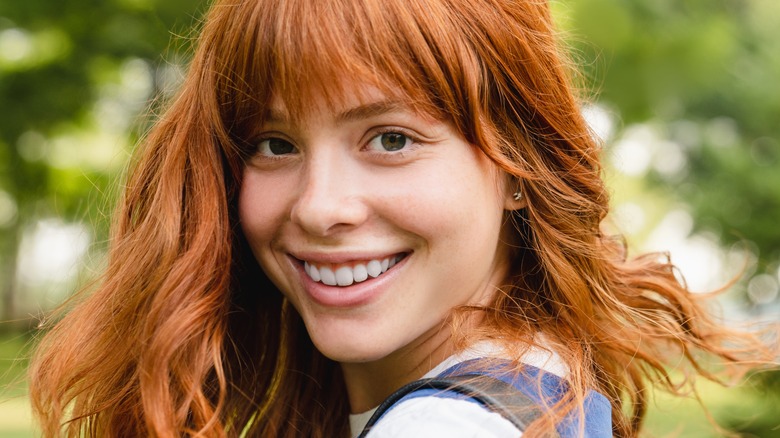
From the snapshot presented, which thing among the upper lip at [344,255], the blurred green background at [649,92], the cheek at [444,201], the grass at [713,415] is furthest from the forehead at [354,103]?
the blurred green background at [649,92]

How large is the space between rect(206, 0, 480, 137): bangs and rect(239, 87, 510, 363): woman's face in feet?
0.10

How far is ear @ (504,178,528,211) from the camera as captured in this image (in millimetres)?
1947

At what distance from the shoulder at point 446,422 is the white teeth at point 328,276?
1.29 feet

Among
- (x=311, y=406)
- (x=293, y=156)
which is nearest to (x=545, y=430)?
(x=293, y=156)

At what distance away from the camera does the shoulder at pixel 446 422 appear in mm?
1398

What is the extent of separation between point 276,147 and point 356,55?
0.29 m

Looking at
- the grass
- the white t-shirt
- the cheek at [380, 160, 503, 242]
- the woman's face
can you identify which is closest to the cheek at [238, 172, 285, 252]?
the woman's face

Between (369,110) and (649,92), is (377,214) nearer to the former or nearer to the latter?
(369,110)

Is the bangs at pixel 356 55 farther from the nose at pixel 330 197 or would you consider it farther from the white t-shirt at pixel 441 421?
the white t-shirt at pixel 441 421

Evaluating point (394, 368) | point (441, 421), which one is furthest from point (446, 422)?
point (394, 368)

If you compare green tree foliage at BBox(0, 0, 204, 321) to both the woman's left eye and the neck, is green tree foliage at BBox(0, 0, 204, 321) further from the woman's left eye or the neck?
the woman's left eye

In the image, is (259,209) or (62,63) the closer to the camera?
(259,209)

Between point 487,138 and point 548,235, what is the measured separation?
311mm

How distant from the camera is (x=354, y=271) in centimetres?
178
